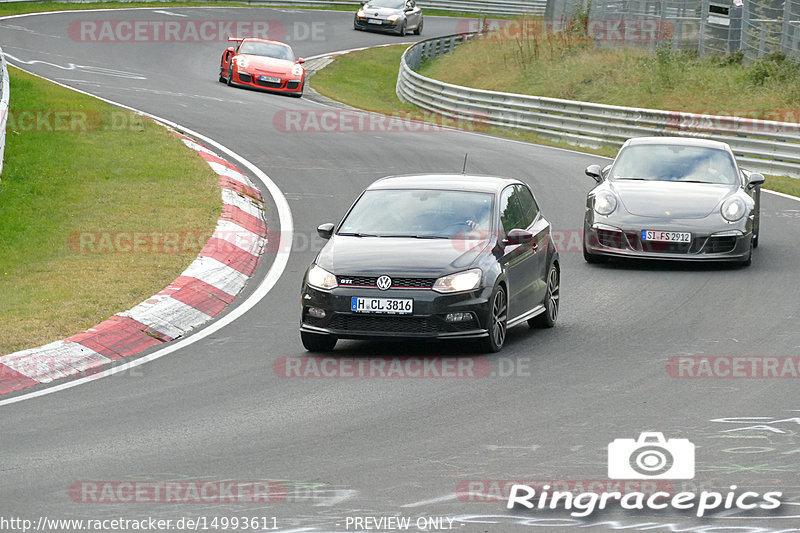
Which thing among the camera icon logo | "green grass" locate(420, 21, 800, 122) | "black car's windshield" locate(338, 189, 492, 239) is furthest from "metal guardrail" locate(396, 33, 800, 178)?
the camera icon logo

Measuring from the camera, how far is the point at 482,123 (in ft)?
103

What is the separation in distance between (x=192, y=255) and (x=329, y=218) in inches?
151

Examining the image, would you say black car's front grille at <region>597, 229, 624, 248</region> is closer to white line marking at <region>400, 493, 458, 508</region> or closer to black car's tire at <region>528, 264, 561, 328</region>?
black car's tire at <region>528, 264, 561, 328</region>

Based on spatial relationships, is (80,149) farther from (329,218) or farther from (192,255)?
(192,255)

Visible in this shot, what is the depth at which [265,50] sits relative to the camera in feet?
113

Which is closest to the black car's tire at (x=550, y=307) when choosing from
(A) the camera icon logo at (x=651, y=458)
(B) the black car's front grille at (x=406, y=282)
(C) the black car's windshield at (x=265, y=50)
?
(B) the black car's front grille at (x=406, y=282)

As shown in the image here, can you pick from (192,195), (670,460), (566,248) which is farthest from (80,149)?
(670,460)

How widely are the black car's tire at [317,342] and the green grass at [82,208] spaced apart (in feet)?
6.45

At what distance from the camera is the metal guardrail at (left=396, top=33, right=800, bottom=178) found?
79.3 feet

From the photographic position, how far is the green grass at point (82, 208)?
12062 mm

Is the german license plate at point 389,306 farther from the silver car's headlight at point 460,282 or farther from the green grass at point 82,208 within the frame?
the green grass at point 82,208

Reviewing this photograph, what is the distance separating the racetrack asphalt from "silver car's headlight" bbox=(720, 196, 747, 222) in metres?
0.63

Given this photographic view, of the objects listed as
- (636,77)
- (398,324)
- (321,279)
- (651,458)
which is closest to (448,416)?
(651,458)

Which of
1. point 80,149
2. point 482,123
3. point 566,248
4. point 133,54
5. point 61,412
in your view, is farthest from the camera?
point 133,54
